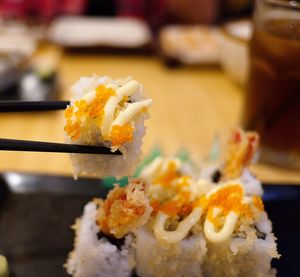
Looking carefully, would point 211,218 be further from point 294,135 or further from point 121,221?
point 294,135

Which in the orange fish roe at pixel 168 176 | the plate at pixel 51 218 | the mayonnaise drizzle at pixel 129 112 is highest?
the mayonnaise drizzle at pixel 129 112

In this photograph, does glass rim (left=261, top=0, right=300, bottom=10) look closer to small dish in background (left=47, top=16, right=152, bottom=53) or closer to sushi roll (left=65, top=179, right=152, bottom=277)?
sushi roll (left=65, top=179, right=152, bottom=277)

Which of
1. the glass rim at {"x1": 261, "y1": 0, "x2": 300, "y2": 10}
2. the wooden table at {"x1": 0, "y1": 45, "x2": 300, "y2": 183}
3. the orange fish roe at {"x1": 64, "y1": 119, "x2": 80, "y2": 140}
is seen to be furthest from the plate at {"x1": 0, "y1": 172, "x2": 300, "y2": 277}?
the glass rim at {"x1": 261, "y1": 0, "x2": 300, "y2": 10}

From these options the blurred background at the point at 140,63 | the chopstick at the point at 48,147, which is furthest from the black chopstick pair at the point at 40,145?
the blurred background at the point at 140,63

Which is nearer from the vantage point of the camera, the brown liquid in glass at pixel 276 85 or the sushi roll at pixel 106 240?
the sushi roll at pixel 106 240

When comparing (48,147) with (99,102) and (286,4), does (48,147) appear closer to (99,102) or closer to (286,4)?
(99,102)

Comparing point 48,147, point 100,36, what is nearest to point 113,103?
point 48,147

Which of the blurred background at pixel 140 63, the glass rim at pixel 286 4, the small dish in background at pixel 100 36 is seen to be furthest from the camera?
the small dish in background at pixel 100 36

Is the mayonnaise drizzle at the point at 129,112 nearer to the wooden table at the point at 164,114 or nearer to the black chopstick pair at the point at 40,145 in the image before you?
the black chopstick pair at the point at 40,145
